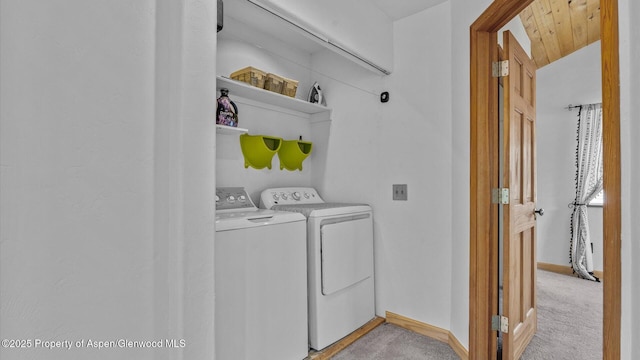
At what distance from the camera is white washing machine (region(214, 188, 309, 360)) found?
1.41 meters

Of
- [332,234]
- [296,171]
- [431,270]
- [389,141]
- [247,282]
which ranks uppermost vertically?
[389,141]

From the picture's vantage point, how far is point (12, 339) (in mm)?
579

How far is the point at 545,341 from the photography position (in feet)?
6.88

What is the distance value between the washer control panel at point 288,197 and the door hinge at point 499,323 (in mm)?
1477

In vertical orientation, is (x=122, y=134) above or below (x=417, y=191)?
above

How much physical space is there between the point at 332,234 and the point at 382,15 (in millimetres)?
1717

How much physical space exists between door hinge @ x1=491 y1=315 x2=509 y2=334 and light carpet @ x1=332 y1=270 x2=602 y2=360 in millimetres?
349

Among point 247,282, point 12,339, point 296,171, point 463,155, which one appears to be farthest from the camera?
point 296,171

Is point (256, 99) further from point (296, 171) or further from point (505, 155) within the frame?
point (505, 155)

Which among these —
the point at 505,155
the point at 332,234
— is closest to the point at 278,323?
the point at 332,234

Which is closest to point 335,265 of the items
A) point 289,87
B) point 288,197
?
point 288,197

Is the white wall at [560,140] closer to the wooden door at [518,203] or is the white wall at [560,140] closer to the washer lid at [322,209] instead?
the wooden door at [518,203]

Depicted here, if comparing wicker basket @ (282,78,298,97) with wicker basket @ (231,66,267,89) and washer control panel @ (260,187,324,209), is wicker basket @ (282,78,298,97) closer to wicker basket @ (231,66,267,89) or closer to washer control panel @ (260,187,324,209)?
wicker basket @ (231,66,267,89)

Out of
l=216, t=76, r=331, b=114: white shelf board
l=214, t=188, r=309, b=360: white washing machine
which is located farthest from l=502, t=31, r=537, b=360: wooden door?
l=216, t=76, r=331, b=114: white shelf board
